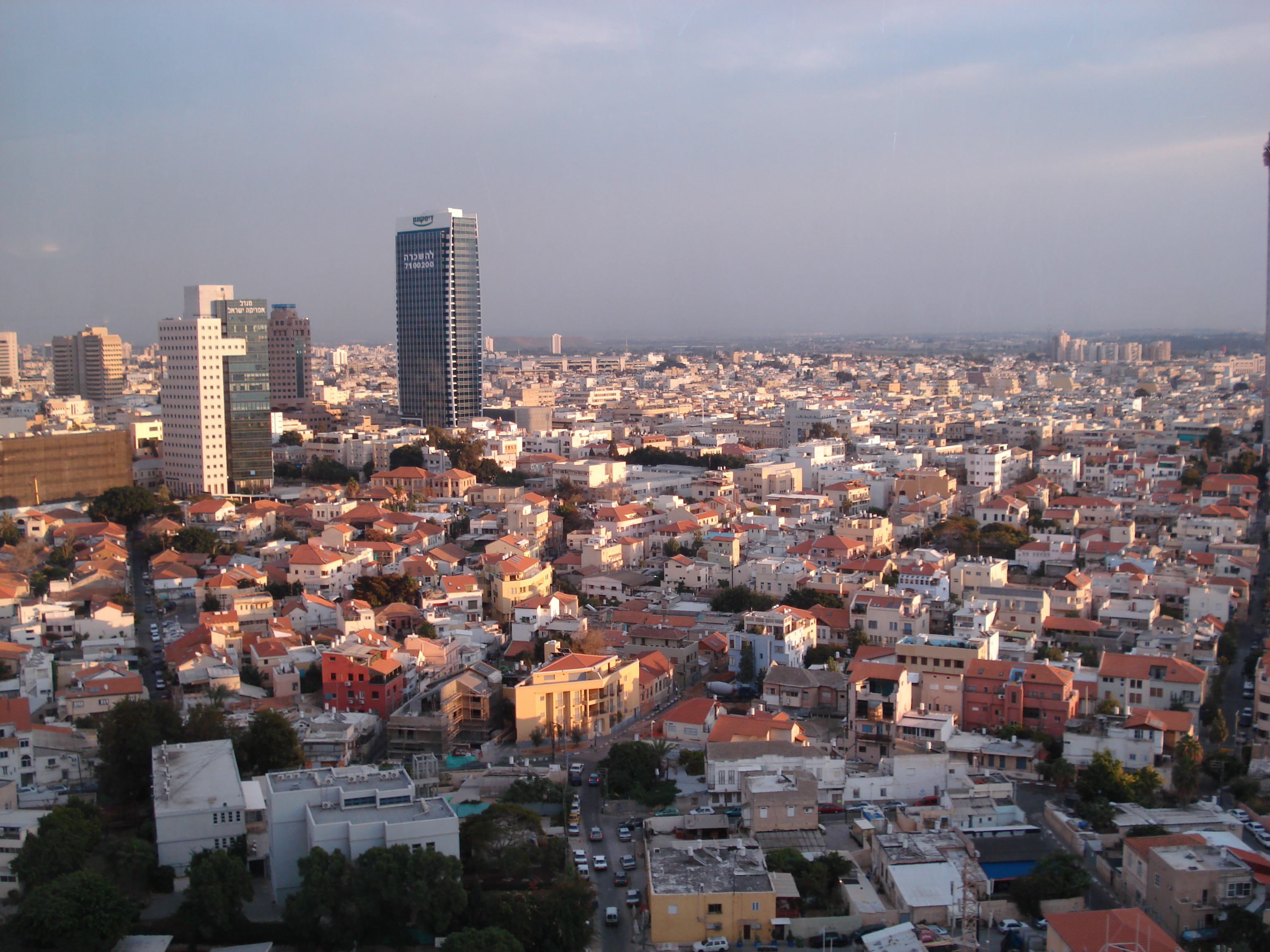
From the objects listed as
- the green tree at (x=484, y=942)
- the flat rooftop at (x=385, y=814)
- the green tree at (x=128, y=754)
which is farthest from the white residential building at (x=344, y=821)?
the green tree at (x=128, y=754)

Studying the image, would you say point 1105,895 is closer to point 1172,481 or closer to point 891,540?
point 891,540

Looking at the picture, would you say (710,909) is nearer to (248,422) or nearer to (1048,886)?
(1048,886)

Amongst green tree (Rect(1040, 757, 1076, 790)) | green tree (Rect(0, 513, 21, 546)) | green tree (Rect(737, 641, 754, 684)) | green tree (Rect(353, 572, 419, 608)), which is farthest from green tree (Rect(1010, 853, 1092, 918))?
green tree (Rect(0, 513, 21, 546))

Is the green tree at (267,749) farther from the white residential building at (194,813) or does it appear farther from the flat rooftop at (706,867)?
the flat rooftop at (706,867)

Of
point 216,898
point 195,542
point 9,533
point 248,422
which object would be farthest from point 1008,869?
point 248,422

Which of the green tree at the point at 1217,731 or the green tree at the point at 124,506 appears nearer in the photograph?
the green tree at the point at 1217,731

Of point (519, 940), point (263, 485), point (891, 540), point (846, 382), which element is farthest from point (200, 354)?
point (846, 382)
